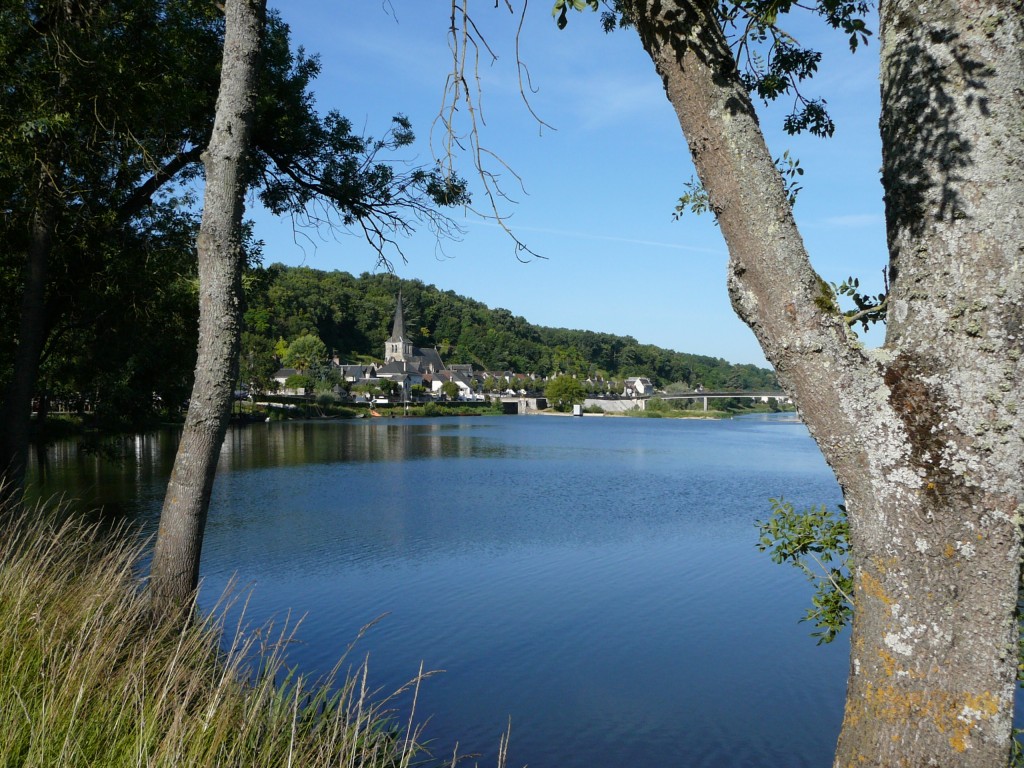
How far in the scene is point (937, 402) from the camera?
5.90ft

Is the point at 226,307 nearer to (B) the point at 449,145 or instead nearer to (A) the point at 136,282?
(B) the point at 449,145

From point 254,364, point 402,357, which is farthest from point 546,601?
point 402,357

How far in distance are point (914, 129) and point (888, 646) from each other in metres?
1.20

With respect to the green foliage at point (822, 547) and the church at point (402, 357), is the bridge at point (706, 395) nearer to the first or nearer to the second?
the church at point (402, 357)

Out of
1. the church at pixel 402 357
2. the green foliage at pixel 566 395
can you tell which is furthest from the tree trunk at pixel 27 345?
the green foliage at pixel 566 395

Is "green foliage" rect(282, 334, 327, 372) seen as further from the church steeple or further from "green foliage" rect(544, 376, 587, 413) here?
"green foliage" rect(544, 376, 587, 413)

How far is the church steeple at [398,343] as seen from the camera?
10819 cm

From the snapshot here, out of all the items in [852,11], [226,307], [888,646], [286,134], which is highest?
[286,134]

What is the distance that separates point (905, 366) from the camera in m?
1.85

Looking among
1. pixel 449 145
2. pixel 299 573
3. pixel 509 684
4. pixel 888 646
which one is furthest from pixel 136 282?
pixel 888 646

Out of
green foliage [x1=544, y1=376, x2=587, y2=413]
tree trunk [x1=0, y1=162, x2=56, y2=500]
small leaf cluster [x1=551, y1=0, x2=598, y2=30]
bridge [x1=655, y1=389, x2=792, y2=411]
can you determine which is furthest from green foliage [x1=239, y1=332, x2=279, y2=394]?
bridge [x1=655, y1=389, x2=792, y2=411]

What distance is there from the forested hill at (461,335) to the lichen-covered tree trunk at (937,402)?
80.0 metres

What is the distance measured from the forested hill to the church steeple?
1.77m

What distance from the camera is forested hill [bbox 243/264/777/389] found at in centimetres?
10000
